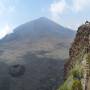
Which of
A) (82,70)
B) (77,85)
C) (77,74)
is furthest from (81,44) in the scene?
(77,85)

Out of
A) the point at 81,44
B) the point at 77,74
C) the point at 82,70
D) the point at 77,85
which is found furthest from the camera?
the point at 81,44

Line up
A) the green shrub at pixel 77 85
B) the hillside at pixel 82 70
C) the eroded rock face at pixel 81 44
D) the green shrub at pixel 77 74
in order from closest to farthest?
the green shrub at pixel 77 85 < the hillside at pixel 82 70 < the green shrub at pixel 77 74 < the eroded rock face at pixel 81 44

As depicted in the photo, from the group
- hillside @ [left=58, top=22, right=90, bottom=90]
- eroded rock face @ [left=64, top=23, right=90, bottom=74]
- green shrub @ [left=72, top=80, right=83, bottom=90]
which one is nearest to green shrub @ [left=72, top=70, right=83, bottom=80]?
hillside @ [left=58, top=22, right=90, bottom=90]

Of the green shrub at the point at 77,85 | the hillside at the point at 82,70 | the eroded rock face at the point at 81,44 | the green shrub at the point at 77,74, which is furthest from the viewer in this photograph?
the eroded rock face at the point at 81,44

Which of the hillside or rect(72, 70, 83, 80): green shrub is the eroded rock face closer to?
the hillside

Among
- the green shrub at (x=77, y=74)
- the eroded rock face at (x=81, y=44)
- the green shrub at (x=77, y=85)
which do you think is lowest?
the green shrub at (x=77, y=85)

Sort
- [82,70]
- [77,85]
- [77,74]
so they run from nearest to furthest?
[77,85] → [82,70] → [77,74]

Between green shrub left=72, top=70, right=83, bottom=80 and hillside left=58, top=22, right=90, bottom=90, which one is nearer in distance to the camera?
hillside left=58, top=22, right=90, bottom=90

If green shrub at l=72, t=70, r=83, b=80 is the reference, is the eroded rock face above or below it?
above

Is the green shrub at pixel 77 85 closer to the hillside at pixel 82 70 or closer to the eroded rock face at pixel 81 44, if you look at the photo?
the hillside at pixel 82 70

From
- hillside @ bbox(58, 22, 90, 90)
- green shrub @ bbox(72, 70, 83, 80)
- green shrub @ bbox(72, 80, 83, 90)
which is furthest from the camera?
green shrub @ bbox(72, 70, 83, 80)

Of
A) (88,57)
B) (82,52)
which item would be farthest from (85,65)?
(82,52)

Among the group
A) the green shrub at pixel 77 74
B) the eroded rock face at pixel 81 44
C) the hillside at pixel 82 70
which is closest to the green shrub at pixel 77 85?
the hillside at pixel 82 70

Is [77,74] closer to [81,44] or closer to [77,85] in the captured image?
[77,85]
